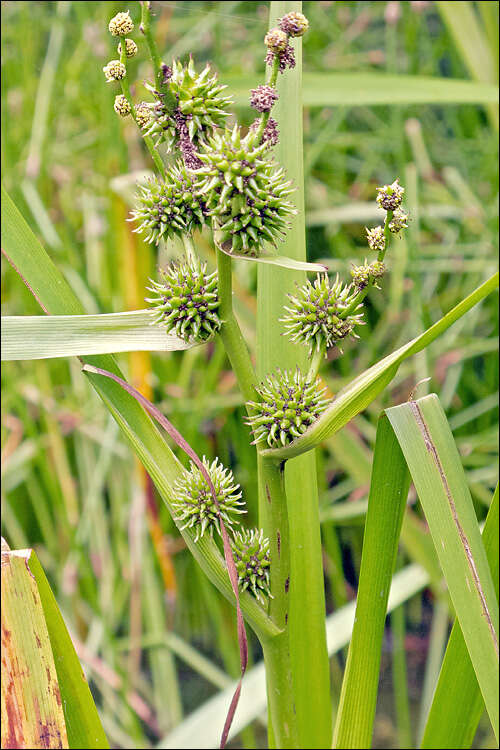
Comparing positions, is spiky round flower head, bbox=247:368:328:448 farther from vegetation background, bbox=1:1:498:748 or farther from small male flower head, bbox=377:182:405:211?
vegetation background, bbox=1:1:498:748

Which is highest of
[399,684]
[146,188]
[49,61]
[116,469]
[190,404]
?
[49,61]

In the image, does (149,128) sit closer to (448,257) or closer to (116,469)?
(116,469)

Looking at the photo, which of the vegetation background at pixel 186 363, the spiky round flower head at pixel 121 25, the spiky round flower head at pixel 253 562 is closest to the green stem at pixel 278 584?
the spiky round flower head at pixel 253 562

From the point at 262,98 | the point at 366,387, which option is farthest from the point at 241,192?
the point at 366,387

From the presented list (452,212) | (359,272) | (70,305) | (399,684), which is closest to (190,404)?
(399,684)

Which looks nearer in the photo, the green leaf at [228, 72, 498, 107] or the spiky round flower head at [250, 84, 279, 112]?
the spiky round flower head at [250, 84, 279, 112]

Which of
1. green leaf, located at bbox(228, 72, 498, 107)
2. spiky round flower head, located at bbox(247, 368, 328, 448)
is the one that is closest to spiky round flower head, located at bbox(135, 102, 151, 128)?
spiky round flower head, located at bbox(247, 368, 328, 448)

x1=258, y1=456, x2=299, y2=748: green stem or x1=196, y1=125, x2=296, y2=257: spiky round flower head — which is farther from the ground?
x1=196, y1=125, x2=296, y2=257: spiky round flower head

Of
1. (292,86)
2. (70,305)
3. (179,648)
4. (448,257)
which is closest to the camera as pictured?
(70,305)
